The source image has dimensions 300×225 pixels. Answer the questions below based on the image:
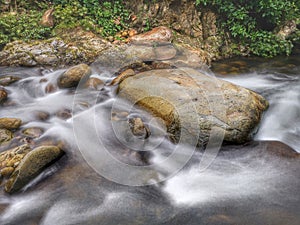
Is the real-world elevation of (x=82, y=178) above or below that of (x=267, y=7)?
below

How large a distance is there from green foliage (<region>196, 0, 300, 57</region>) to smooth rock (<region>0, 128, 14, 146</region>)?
289 inches

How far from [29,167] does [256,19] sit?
360 inches

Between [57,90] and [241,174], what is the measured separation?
4.85m

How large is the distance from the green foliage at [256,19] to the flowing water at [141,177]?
387 cm

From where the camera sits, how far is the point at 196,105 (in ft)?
16.2

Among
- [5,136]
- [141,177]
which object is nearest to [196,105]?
[141,177]

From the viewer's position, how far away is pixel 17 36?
8273mm

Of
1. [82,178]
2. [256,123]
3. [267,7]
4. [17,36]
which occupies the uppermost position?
[267,7]

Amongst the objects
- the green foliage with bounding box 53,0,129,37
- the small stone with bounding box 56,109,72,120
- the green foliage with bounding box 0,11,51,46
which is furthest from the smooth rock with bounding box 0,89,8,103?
the green foliage with bounding box 53,0,129,37

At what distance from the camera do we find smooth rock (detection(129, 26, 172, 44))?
28.1 ft

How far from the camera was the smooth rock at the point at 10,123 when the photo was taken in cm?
491

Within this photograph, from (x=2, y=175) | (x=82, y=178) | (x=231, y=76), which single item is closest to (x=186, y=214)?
(x=82, y=178)

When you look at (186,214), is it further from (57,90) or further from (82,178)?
(57,90)

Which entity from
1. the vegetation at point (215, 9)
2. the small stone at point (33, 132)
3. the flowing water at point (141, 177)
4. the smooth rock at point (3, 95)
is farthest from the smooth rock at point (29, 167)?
the vegetation at point (215, 9)
